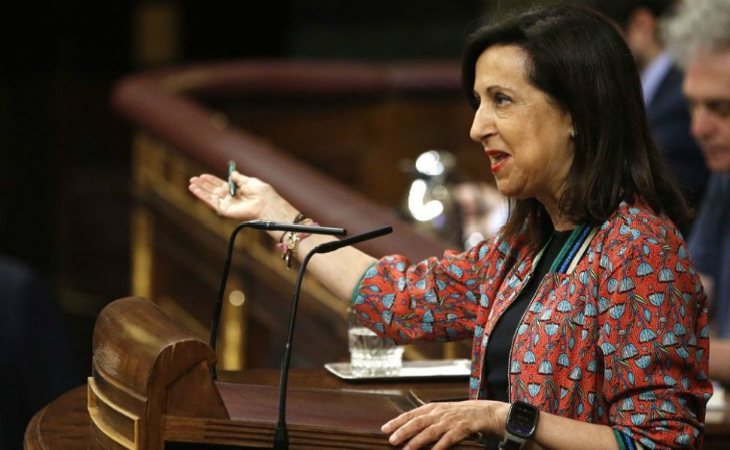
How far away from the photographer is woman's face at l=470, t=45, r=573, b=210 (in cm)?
202

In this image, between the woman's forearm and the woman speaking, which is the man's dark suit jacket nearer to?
the woman speaking

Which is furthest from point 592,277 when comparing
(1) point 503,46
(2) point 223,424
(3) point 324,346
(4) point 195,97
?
(4) point 195,97

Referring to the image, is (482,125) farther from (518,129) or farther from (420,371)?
(420,371)

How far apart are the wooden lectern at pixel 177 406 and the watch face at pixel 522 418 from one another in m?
0.06

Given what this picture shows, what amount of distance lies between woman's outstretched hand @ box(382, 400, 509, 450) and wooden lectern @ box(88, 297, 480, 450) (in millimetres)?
26

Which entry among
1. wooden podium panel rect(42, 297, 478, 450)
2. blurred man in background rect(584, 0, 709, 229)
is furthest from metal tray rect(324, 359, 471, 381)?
blurred man in background rect(584, 0, 709, 229)

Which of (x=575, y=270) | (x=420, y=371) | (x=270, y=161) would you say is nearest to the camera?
(x=575, y=270)

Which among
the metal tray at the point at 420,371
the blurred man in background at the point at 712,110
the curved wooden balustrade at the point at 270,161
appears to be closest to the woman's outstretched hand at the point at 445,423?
the metal tray at the point at 420,371

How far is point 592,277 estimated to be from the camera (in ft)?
6.38

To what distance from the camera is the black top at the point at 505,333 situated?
205 cm

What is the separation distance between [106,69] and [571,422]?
8158mm

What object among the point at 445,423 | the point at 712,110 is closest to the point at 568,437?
the point at 445,423

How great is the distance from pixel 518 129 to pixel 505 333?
0.30 meters

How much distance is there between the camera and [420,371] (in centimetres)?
237
